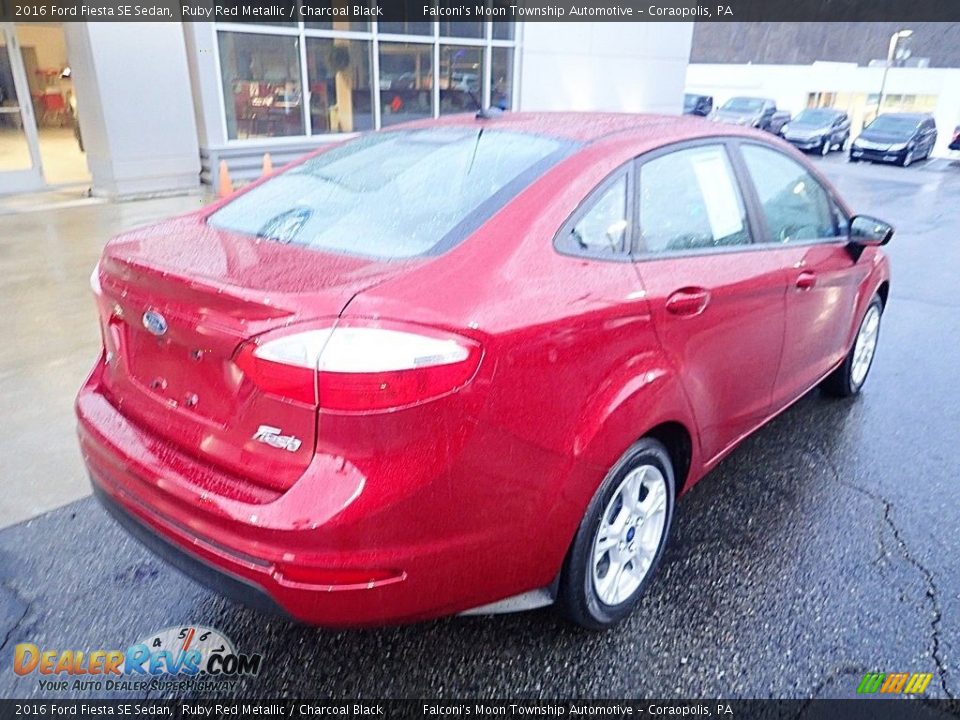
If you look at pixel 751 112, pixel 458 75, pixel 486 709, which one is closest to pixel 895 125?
pixel 751 112

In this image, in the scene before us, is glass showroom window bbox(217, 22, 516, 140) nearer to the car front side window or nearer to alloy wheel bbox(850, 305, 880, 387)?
alloy wheel bbox(850, 305, 880, 387)

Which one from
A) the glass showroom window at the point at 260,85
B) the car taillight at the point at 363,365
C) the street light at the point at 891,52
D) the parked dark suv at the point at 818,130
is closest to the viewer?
the car taillight at the point at 363,365

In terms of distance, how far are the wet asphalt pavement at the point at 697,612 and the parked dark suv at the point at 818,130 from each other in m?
24.8

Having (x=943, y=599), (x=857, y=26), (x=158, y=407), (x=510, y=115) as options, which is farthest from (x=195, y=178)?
(x=857, y=26)

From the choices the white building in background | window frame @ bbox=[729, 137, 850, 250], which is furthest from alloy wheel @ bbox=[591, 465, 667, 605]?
the white building in background

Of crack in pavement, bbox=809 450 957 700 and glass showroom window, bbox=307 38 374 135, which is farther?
glass showroom window, bbox=307 38 374 135

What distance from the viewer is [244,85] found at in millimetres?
10539

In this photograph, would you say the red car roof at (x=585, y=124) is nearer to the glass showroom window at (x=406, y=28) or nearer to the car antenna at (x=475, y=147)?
the car antenna at (x=475, y=147)

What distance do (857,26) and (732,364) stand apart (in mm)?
63522

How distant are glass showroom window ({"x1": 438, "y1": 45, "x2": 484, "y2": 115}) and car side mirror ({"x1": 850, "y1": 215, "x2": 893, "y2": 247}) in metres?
10.6

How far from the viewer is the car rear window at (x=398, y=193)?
216 centimetres

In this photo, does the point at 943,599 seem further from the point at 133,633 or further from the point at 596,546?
the point at 133,633

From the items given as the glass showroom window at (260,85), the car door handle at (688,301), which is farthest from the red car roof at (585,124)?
the glass showroom window at (260,85)

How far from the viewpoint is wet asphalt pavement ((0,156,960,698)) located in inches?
88.9
